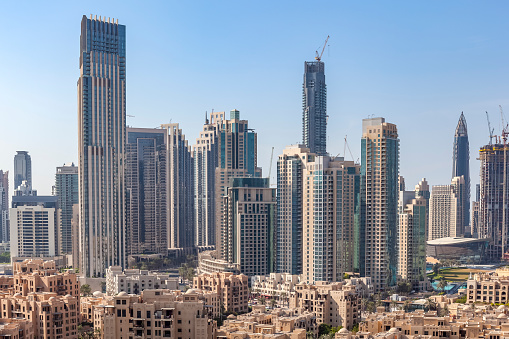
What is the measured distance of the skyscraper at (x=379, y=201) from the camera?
55750 mm

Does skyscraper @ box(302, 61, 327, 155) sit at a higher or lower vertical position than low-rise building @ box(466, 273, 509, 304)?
higher

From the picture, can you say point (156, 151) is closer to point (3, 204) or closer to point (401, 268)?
point (3, 204)

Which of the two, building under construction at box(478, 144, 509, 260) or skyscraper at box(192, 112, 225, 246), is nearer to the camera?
skyscraper at box(192, 112, 225, 246)

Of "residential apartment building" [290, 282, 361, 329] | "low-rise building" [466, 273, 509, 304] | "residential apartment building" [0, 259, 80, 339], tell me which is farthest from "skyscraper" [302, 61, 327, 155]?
"residential apartment building" [0, 259, 80, 339]

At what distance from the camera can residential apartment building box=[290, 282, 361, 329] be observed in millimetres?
38625

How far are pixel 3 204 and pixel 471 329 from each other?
88680 millimetres

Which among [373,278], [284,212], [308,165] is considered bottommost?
[373,278]

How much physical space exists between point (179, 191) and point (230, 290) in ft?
158

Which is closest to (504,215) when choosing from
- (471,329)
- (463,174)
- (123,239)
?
(463,174)

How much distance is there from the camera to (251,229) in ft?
197

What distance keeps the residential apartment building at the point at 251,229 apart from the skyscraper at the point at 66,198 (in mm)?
22662

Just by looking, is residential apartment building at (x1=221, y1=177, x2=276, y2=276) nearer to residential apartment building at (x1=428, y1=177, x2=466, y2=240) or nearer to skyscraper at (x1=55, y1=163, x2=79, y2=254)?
skyscraper at (x1=55, y1=163, x2=79, y2=254)

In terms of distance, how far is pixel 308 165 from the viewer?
185 ft

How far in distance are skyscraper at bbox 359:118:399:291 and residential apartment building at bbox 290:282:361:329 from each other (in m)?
16.4
